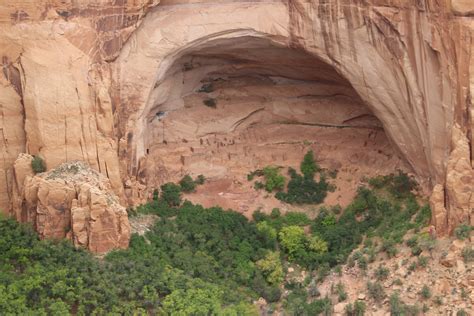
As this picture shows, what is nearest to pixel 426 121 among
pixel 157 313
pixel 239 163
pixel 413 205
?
pixel 413 205

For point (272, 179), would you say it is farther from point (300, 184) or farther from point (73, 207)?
point (73, 207)

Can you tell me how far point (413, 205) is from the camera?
120 ft

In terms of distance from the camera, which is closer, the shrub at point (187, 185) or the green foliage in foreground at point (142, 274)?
the green foliage in foreground at point (142, 274)

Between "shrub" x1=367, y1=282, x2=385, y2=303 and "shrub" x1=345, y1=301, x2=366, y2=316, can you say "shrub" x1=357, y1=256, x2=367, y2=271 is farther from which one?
"shrub" x1=345, y1=301, x2=366, y2=316

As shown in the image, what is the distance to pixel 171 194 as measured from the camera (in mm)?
38969

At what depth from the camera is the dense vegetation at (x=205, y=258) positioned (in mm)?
32250

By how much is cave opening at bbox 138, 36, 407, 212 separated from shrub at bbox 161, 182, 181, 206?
0.47 m

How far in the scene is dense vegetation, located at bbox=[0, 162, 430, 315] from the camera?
3225 cm

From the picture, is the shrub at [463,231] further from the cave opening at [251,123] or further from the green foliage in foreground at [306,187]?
the green foliage in foreground at [306,187]

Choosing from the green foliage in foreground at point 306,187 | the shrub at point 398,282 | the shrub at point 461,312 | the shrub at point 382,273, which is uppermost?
Answer: the green foliage in foreground at point 306,187

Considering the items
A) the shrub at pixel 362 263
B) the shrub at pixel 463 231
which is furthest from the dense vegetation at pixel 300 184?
the shrub at pixel 463 231

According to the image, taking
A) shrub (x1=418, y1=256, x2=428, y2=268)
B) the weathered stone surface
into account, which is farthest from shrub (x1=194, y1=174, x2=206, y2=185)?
the weathered stone surface

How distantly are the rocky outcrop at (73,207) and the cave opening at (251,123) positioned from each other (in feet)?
13.8

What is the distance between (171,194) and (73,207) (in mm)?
5537
